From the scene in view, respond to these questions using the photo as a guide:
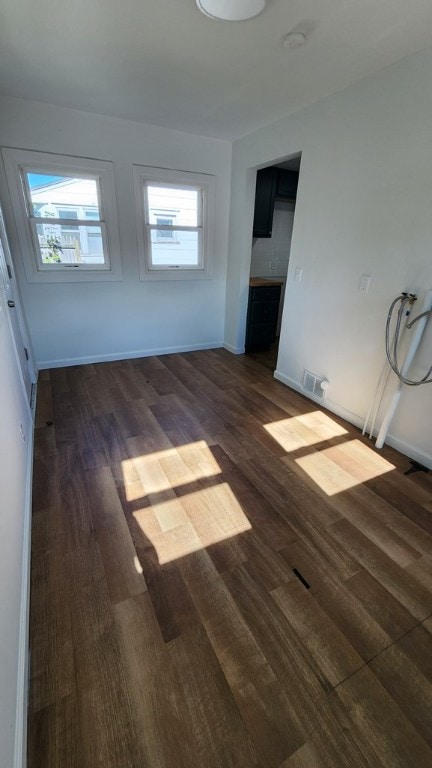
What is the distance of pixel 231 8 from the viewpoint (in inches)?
60.5

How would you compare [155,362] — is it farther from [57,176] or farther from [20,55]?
[20,55]

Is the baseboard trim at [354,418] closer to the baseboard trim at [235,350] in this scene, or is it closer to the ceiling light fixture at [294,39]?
the baseboard trim at [235,350]

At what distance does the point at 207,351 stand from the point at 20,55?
3.15 m

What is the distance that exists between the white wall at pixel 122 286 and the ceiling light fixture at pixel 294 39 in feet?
6.25

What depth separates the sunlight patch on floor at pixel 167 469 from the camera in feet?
6.40

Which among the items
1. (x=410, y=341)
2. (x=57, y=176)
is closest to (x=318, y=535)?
(x=410, y=341)

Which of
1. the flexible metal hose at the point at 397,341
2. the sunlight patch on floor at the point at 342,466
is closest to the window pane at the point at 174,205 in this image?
the flexible metal hose at the point at 397,341

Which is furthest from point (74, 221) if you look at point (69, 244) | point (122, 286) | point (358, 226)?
point (358, 226)

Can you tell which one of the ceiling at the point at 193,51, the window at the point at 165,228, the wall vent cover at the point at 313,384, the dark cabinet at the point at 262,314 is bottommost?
the wall vent cover at the point at 313,384

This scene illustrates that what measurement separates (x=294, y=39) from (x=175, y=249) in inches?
91.3

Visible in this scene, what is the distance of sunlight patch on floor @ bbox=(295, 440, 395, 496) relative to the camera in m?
2.04

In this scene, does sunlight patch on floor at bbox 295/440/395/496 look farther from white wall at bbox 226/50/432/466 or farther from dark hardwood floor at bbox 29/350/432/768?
white wall at bbox 226/50/432/466

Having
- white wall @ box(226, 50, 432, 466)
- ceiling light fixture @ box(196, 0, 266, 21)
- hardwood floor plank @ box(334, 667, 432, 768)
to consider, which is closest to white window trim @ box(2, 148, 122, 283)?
white wall @ box(226, 50, 432, 466)

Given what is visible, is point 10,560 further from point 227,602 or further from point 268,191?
point 268,191
